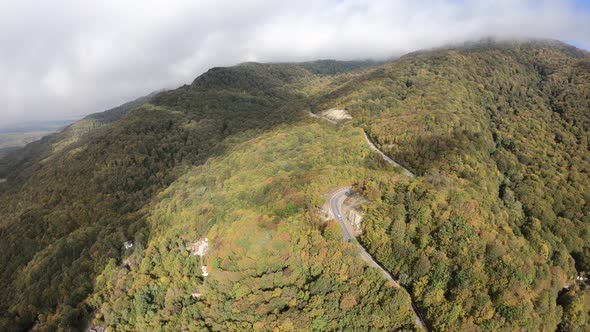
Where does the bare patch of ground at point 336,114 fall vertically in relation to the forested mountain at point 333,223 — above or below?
above

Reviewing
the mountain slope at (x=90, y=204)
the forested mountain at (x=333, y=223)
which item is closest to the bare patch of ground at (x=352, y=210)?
the forested mountain at (x=333, y=223)

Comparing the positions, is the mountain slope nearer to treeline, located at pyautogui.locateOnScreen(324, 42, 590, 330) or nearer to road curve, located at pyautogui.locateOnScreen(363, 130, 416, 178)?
road curve, located at pyautogui.locateOnScreen(363, 130, 416, 178)

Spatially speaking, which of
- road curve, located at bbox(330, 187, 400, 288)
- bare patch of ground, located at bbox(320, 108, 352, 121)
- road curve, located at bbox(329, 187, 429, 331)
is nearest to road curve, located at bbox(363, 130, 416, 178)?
bare patch of ground, located at bbox(320, 108, 352, 121)

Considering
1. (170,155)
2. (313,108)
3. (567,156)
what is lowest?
(567,156)

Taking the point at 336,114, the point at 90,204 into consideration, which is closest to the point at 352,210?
the point at 336,114

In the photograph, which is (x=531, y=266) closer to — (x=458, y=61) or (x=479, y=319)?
(x=479, y=319)

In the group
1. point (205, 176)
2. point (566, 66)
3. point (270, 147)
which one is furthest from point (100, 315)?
point (566, 66)

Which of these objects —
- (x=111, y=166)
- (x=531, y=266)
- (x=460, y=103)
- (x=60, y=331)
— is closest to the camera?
(x=531, y=266)

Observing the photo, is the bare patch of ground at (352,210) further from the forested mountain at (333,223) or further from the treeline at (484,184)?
the treeline at (484,184)
